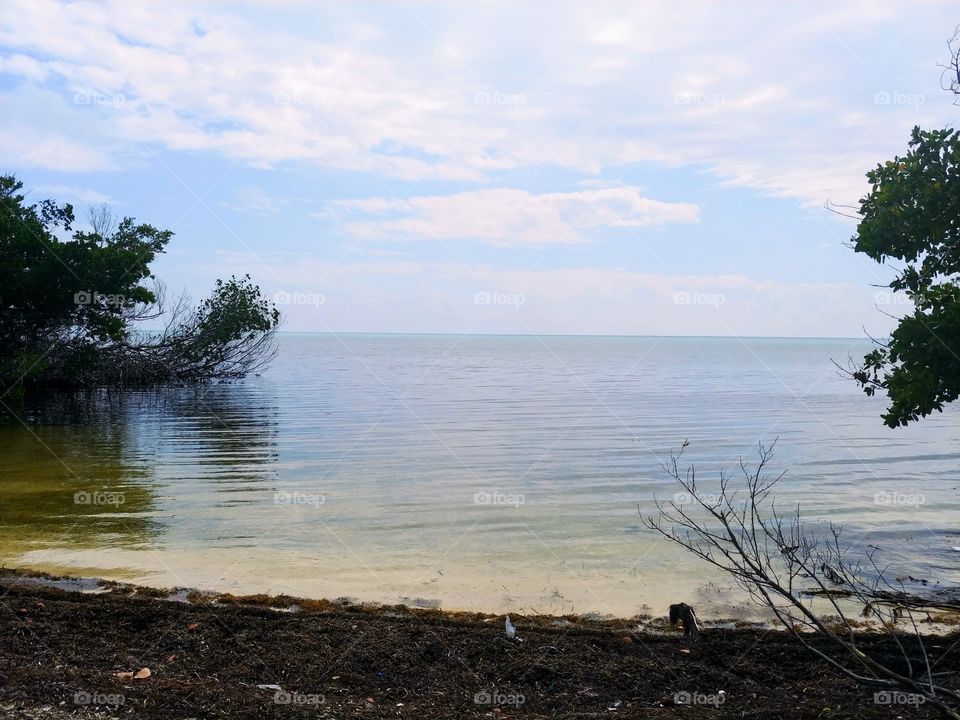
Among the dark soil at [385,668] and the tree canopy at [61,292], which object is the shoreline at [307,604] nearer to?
the dark soil at [385,668]

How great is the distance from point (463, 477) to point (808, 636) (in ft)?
33.7

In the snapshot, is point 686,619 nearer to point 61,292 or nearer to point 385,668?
point 385,668

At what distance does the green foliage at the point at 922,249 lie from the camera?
7086 millimetres

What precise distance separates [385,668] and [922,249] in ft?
19.8

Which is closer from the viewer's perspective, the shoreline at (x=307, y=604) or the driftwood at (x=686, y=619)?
the driftwood at (x=686, y=619)

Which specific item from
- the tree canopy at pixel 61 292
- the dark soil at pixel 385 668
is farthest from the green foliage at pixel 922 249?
the tree canopy at pixel 61 292

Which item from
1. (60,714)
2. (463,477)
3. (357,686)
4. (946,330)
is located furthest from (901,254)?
(463,477)

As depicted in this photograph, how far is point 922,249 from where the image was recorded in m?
7.43

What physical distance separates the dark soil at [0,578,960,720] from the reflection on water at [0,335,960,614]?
194 cm

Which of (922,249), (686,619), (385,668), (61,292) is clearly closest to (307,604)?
(385,668)

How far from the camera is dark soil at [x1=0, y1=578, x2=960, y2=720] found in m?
5.00

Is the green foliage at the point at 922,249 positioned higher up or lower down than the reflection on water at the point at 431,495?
higher up

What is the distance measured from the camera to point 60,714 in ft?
15.5

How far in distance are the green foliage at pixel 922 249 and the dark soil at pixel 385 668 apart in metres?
2.24
